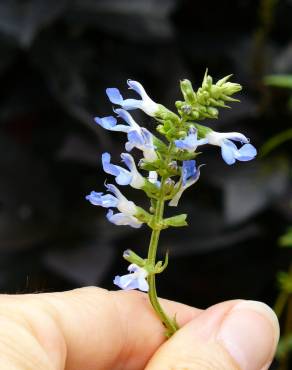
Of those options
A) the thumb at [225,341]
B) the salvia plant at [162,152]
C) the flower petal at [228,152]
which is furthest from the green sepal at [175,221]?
the thumb at [225,341]

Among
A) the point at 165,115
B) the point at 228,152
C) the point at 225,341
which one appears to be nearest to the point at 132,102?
the point at 165,115

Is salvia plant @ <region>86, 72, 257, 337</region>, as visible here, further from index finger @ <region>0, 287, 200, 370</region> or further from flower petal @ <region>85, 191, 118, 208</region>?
index finger @ <region>0, 287, 200, 370</region>

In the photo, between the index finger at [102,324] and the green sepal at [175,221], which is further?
the index finger at [102,324]

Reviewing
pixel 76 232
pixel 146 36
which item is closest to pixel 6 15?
pixel 146 36

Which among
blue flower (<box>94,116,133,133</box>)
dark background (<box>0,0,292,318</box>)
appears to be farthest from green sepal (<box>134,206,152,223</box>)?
dark background (<box>0,0,292,318</box>)

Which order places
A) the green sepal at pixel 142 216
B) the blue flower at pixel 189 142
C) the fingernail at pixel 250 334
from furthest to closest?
1. the fingernail at pixel 250 334
2. the green sepal at pixel 142 216
3. the blue flower at pixel 189 142

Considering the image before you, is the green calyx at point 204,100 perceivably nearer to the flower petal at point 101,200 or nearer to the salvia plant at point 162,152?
the salvia plant at point 162,152

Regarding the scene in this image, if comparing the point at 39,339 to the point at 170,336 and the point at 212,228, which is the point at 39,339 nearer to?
the point at 170,336

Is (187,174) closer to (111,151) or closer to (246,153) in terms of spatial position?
(246,153)
